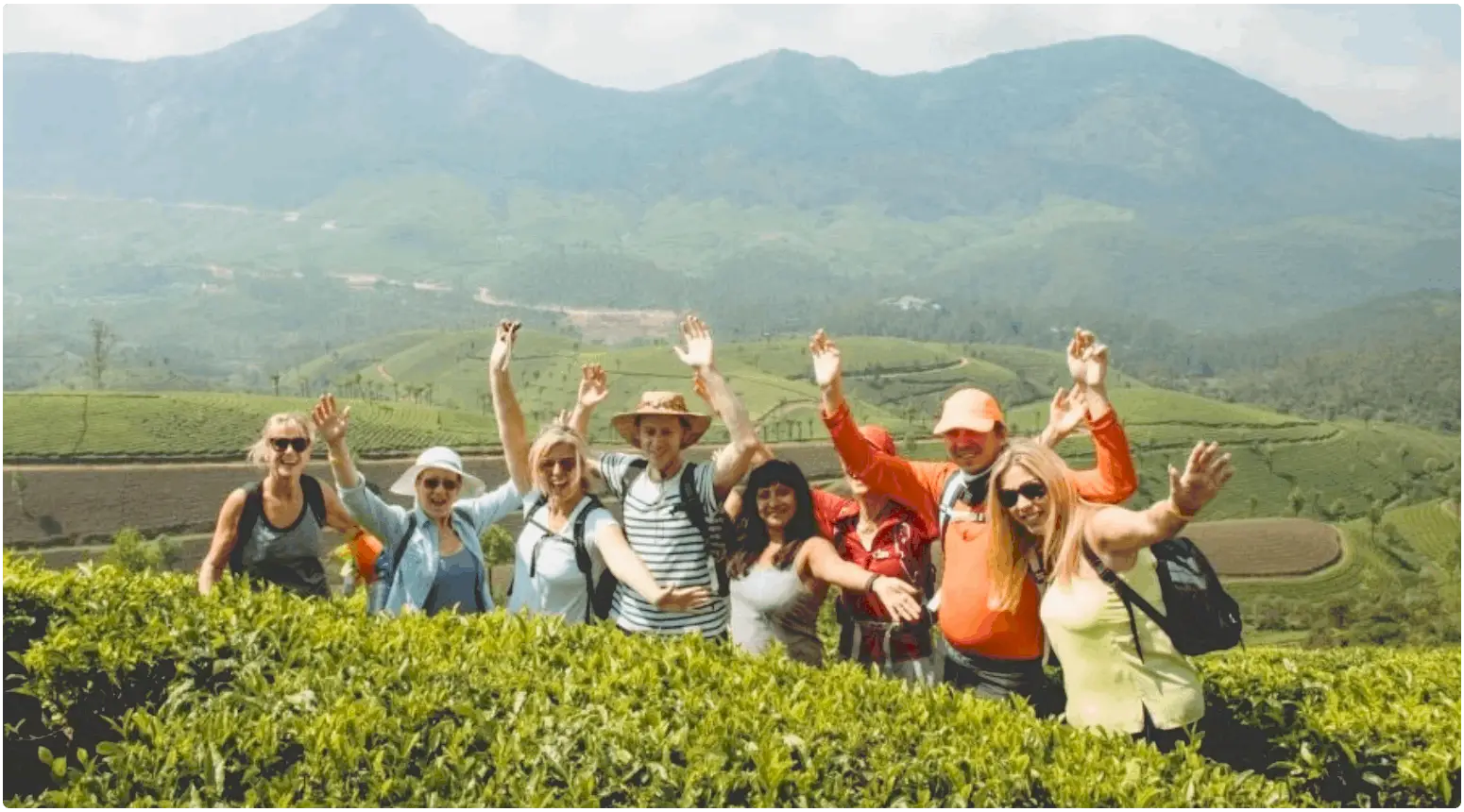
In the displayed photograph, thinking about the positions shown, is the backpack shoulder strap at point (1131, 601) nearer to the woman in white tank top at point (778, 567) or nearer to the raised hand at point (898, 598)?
the raised hand at point (898, 598)

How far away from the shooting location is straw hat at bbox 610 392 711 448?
22.7 feet

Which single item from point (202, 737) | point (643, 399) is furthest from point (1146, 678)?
point (202, 737)

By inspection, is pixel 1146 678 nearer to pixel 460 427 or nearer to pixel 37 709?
pixel 37 709

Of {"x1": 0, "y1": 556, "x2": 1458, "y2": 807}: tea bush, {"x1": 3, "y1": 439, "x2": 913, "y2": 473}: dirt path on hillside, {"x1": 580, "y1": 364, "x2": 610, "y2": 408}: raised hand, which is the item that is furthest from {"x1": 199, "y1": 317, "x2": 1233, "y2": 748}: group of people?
{"x1": 3, "y1": 439, "x2": 913, "y2": 473}: dirt path on hillside

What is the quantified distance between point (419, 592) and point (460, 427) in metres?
133

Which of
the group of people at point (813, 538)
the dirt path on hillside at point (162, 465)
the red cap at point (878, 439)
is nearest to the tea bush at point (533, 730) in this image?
the group of people at point (813, 538)

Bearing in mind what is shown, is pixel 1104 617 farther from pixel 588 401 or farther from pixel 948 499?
pixel 588 401

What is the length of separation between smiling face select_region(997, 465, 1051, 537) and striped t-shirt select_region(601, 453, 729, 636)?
1.88 m

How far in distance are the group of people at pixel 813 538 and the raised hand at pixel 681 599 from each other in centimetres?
2

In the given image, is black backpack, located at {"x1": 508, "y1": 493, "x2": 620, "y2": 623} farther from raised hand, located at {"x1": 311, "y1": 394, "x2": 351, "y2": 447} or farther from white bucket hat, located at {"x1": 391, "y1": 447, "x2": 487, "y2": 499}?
raised hand, located at {"x1": 311, "y1": 394, "x2": 351, "y2": 447}

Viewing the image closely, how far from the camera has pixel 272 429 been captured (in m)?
7.25

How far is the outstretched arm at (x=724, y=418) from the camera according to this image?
6852mm

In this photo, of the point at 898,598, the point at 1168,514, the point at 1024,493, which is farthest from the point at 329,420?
the point at 1168,514

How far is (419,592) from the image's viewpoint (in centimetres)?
731
